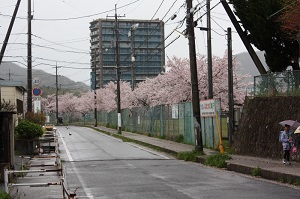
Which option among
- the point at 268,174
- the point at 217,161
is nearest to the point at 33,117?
the point at 217,161

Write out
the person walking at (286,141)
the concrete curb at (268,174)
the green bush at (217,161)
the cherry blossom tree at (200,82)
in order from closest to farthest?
1. the concrete curb at (268,174)
2. the person walking at (286,141)
3. the green bush at (217,161)
4. the cherry blossom tree at (200,82)

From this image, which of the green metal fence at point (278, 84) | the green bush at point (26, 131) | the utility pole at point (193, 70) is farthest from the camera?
the green bush at point (26, 131)

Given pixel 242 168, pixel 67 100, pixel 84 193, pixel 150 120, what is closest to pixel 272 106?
pixel 242 168

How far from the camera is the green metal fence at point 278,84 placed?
786 inches

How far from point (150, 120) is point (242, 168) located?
2536cm

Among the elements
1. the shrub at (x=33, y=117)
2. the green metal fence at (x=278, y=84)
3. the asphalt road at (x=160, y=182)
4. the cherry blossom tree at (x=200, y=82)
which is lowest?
the asphalt road at (x=160, y=182)

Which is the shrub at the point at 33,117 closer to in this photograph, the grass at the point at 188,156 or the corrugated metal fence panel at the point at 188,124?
the corrugated metal fence panel at the point at 188,124

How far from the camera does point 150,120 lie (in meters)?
41.8

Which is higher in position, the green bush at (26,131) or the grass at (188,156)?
the green bush at (26,131)

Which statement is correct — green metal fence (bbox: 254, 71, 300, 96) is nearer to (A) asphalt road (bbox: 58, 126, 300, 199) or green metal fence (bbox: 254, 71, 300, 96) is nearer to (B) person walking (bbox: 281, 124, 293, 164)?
(B) person walking (bbox: 281, 124, 293, 164)

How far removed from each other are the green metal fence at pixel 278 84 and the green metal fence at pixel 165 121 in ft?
21.4

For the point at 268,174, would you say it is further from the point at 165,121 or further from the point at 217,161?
the point at 165,121

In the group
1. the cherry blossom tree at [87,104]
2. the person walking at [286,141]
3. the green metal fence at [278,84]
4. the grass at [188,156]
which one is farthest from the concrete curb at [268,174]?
the cherry blossom tree at [87,104]

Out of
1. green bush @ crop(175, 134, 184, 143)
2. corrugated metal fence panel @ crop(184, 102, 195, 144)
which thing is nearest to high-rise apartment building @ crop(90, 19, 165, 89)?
green bush @ crop(175, 134, 184, 143)
